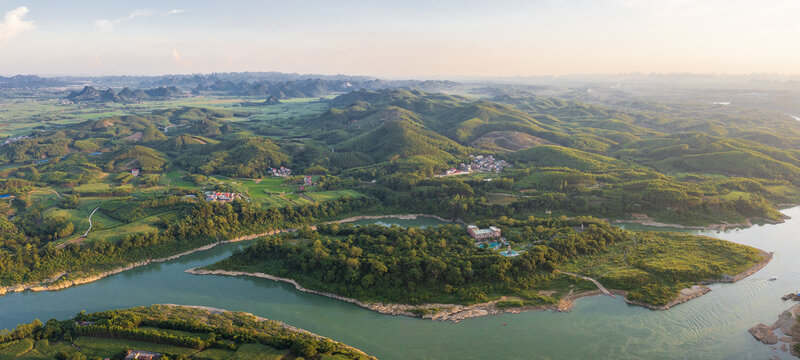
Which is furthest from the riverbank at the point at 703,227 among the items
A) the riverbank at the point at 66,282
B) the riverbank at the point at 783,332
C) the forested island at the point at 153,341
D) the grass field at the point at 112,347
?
the riverbank at the point at 66,282

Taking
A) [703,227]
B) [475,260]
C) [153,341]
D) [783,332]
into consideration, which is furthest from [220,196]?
[703,227]

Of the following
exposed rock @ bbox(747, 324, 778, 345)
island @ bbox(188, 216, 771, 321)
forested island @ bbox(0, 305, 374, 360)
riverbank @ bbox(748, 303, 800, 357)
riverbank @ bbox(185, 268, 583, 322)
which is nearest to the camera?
forested island @ bbox(0, 305, 374, 360)


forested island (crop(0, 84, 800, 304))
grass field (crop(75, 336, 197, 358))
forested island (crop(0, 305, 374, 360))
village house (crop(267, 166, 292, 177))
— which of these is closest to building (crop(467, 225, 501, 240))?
forested island (crop(0, 84, 800, 304))

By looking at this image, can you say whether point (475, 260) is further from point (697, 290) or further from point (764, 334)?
point (764, 334)

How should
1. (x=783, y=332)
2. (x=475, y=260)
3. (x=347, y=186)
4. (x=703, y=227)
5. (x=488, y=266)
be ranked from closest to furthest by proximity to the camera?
(x=783, y=332) → (x=488, y=266) → (x=475, y=260) → (x=703, y=227) → (x=347, y=186)

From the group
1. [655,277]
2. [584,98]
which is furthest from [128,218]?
[584,98]

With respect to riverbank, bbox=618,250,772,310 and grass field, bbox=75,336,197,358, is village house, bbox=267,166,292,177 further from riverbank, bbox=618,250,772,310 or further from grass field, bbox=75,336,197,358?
riverbank, bbox=618,250,772,310

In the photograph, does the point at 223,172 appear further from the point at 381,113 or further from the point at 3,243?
the point at 381,113
